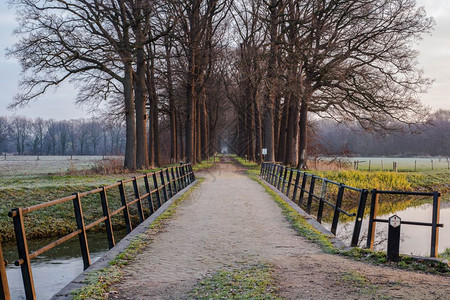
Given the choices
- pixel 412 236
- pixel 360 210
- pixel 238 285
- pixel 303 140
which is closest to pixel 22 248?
pixel 238 285

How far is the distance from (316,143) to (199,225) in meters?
31.9

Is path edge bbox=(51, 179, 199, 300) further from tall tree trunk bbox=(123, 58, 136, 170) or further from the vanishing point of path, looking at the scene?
tall tree trunk bbox=(123, 58, 136, 170)

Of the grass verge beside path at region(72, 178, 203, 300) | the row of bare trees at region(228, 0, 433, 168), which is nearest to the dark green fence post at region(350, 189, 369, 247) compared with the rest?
the grass verge beside path at region(72, 178, 203, 300)

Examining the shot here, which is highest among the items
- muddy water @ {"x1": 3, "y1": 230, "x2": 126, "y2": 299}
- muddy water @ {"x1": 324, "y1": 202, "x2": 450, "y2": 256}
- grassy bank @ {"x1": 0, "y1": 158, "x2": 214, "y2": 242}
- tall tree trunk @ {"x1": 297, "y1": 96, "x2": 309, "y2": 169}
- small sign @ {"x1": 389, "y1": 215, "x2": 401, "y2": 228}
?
tall tree trunk @ {"x1": 297, "y1": 96, "x2": 309, "y2": 169}

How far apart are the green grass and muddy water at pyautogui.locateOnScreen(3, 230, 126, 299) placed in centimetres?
308

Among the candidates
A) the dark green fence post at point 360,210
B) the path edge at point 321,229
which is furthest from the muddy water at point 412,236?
the dark green fence post at point 360,210

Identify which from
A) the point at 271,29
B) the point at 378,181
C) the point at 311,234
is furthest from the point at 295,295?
the point at 271,29

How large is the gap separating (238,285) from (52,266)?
554 centimetres

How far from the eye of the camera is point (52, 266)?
30.9 ft

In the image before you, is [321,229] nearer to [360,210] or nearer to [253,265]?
[360,210]

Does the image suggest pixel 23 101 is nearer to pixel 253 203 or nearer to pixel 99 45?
pixel 99 45

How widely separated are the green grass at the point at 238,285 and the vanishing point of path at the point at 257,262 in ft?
0.43

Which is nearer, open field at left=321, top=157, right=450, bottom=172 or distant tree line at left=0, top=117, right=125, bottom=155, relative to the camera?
open field at left=321, top=157, right=450, bottom=172

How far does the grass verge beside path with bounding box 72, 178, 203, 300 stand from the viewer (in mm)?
5157
